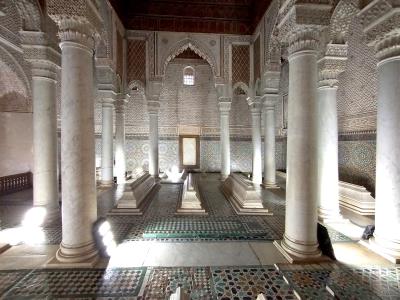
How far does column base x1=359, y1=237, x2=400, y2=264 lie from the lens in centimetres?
312

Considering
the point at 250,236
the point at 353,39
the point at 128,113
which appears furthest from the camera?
the point at 128,113

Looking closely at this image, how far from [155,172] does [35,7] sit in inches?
257

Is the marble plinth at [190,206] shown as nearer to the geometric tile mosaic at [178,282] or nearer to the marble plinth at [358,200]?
the geometric tile mosaic at [178,282]

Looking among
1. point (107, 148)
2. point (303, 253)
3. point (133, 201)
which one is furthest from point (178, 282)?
point (107, 148)

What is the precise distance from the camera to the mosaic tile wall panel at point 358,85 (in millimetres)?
6191

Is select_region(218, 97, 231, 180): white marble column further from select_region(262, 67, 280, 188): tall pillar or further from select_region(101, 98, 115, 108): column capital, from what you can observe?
select_region(101, 98, 115, 108): column capital

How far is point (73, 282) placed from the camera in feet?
8.93

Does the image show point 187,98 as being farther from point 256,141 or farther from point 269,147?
point 269,147

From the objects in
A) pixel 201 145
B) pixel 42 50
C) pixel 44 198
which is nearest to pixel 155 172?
pixel 201 145

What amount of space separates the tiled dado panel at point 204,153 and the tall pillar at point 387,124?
9521 millimetres

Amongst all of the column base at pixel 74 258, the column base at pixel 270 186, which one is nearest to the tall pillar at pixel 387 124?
the column base at pixel 74 258

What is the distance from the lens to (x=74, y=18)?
9.93 feet

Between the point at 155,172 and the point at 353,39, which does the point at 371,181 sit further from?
the point at 155,172

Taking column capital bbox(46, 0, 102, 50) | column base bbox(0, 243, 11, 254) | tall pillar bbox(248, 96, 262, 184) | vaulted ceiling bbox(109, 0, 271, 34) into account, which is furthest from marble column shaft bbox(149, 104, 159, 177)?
column capital bbox(46, 0, 102, 50)
